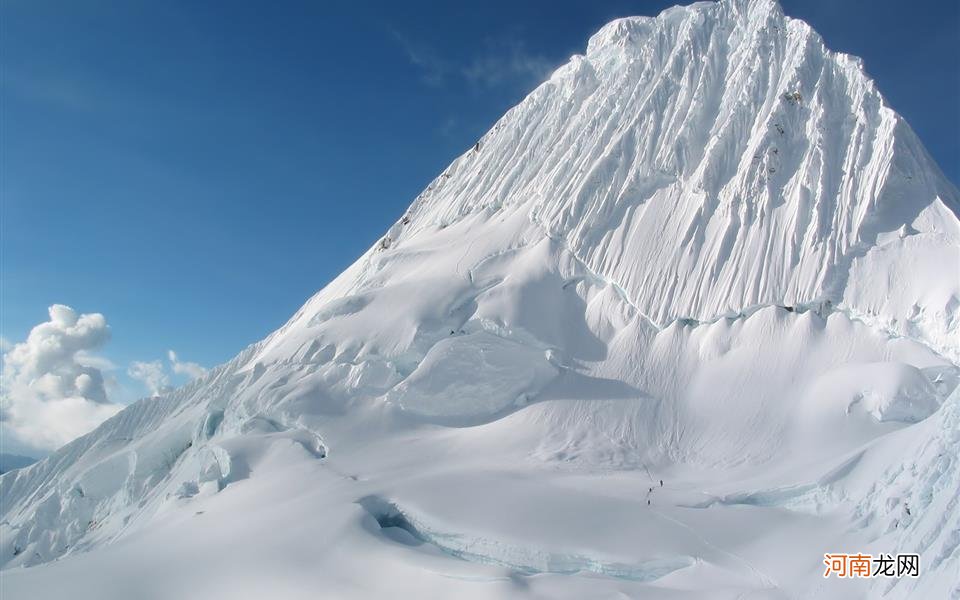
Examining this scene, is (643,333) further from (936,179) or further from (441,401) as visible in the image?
(936,179)

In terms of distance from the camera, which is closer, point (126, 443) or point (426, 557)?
point (426, 557)

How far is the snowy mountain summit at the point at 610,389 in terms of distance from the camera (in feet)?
49.1

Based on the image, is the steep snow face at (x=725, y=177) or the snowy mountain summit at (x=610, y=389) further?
the steep snow face at (x=725, y=177)

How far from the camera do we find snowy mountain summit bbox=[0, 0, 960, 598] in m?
15.0

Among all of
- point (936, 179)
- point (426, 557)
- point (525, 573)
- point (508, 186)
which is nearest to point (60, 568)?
point (426, 557)

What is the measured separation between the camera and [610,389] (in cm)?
2159

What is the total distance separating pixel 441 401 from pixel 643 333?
6921 mm

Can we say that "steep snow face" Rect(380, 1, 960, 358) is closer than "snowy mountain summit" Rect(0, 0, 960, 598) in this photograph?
No

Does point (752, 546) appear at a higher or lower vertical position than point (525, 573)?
higher

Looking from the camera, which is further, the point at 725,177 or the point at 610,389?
the point at 725,177

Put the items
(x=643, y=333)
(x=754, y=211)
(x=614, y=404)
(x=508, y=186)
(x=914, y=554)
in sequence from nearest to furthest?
(x=914, y=554) → (x=614, y=404) → (x=643, y=333) → (x=754, y=211) → (x=508, y=186)

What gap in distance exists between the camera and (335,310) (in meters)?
26.4

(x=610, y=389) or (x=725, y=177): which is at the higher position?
(x=725, y=177)

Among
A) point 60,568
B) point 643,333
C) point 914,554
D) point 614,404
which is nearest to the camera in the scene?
point 914,554
